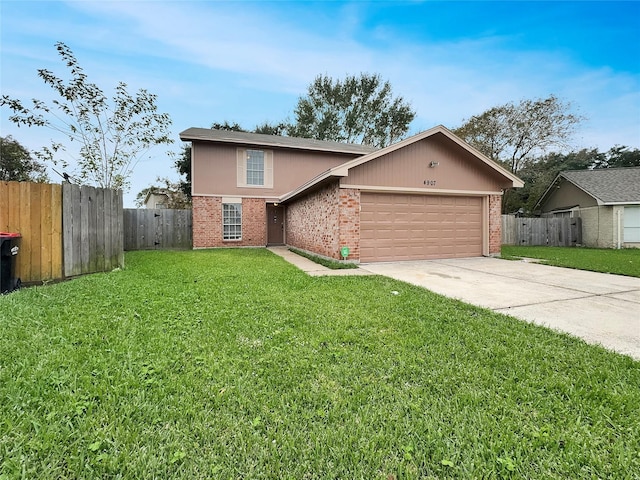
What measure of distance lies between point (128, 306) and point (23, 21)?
399 inches

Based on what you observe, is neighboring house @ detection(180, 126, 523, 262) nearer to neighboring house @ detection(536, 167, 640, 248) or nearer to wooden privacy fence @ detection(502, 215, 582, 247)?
wooden privacy fence @ detection(502, 215, 582, 247)

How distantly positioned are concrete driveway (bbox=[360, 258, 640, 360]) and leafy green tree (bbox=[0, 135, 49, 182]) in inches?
929

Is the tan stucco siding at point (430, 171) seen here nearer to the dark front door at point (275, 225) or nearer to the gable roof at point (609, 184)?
the dark front door at point (275, 225)

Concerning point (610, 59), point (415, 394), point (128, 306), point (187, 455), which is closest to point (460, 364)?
point (415, 394)

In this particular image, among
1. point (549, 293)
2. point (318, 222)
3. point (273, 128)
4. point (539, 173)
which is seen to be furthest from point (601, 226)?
point (273, 128)

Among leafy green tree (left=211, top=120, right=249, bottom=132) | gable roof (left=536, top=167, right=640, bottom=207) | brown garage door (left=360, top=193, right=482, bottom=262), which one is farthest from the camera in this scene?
leafy green tree (left=211, top=120, right=249, bottom=132)

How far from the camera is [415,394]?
2.20 metres

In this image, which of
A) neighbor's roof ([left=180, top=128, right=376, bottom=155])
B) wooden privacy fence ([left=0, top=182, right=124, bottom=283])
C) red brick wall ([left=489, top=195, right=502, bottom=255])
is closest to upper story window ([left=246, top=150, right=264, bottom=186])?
neighbor's roof ([left=180, top=128, right=376, bottom=155])

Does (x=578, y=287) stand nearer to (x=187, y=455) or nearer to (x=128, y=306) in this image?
(x=187, y=455)

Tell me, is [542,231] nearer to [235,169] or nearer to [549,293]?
[549,293]

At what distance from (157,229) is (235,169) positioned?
15.3 feet

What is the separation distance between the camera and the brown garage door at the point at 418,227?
9289 millimetres

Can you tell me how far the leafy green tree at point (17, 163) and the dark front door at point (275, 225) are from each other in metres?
15.5

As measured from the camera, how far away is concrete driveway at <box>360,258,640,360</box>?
11.8ft
